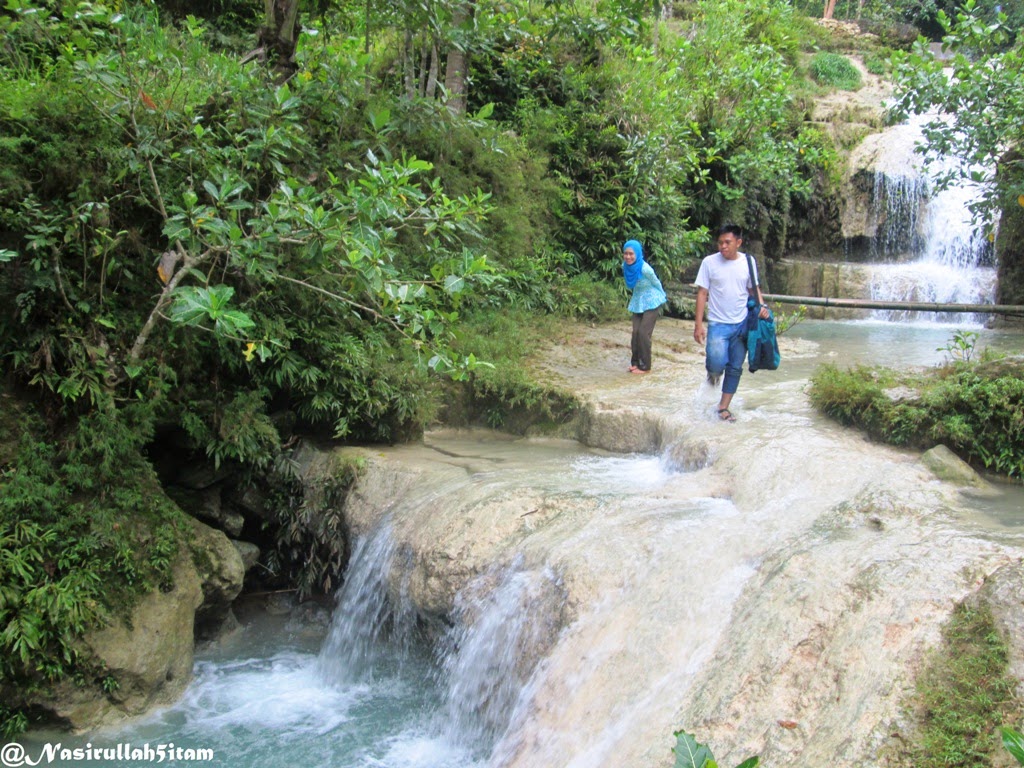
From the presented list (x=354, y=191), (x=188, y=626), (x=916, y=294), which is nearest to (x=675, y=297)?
(x=916, y=294)

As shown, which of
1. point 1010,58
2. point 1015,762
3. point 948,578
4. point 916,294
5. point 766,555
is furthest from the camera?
point 916,294

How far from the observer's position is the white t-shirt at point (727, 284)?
Result: 7570 mm

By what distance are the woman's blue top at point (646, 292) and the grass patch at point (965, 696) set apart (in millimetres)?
6142

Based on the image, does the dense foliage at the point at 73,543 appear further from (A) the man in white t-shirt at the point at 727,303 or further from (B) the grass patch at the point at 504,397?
(A) the man in white t-shirt at the point at 727,303

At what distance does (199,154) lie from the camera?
684cm

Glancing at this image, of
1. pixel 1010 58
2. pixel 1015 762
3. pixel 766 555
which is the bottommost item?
pixel 1015 762

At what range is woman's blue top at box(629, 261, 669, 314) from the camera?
9.90 meters

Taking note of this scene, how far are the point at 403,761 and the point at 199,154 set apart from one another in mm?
4822

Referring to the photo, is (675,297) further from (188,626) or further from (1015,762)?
(1015,762)

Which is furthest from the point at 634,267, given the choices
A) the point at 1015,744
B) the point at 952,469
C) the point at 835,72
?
the point at 835,72

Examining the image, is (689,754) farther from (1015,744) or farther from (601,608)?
(601,608)

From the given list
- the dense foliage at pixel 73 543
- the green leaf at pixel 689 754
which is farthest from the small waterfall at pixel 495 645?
the green leaf at pixel 689 754

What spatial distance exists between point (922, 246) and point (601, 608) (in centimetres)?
1552

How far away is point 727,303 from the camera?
766cm
